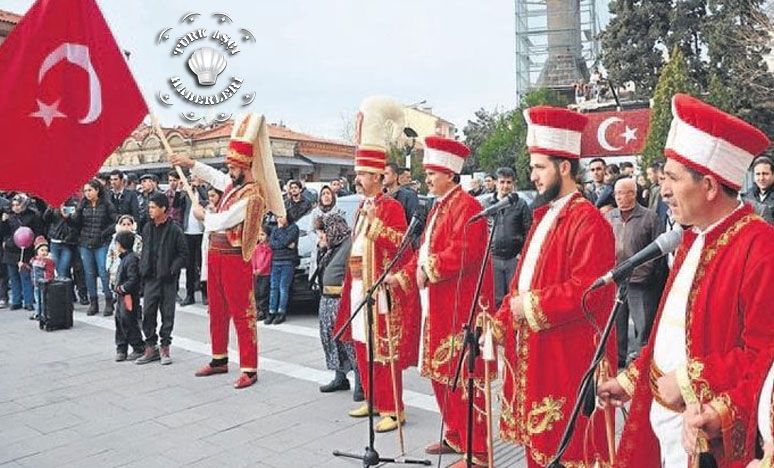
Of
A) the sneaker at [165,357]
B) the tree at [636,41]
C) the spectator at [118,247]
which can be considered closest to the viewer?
the sneaker at [165,357]

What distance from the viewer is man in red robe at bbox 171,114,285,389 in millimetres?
6008

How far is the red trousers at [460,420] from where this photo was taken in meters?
4.19

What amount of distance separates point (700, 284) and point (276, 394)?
425 centimetres

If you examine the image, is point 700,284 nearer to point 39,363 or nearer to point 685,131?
point 685,131

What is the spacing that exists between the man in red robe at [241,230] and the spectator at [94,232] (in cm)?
402

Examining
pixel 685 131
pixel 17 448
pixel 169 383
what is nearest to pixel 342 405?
pixel 169 383

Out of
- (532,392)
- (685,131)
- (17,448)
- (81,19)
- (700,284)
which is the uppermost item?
(81,19)

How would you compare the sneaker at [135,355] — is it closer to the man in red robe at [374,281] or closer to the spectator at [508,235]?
the man in red robe at [374,281]

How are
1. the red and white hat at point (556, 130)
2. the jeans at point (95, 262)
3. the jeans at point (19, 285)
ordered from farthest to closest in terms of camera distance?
1. the jeans at point (19, 285)
2. the jeans at point (95, 262)
3. the red and white hat at point (556, 130)

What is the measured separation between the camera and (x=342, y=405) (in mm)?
5465

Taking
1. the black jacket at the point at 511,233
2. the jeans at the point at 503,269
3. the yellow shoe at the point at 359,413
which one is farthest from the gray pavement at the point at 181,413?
the black jacket at the point at 511,233

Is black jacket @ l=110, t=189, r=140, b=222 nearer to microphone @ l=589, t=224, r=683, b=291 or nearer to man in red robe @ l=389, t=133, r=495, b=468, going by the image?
man in red robe @ l=389, t=133, r=495, b=468

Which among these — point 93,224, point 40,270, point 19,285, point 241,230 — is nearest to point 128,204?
point 93,224

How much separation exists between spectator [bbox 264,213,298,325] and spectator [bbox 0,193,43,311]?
394cm
